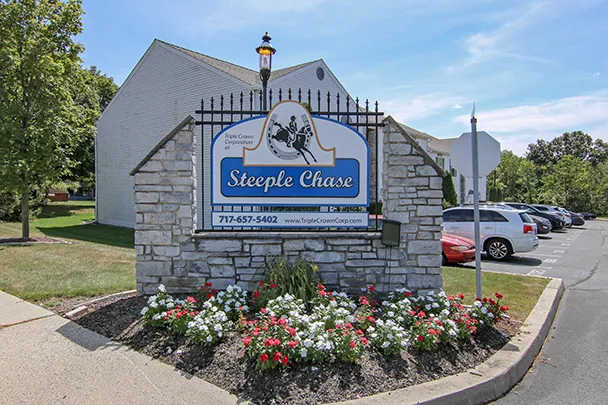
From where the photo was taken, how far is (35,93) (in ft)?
37.9

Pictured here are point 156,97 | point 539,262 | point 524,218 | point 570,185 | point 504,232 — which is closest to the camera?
point 539,262

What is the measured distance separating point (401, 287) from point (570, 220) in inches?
1010

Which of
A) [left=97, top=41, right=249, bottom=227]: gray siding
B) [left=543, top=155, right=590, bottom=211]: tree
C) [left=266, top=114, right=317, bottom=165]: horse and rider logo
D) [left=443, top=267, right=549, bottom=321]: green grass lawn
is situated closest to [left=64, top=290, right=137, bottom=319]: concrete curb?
[left=266, top=114, right=317, bottom=165]: horse and rider logo

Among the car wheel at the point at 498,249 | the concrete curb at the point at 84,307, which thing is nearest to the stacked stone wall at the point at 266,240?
the concrete curb at the point at 84,307

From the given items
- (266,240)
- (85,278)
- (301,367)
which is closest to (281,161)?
(266,240)

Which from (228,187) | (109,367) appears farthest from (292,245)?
(109,367)

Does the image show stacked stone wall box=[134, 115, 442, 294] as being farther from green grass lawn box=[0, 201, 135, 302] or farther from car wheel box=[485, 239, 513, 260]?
car wheel box=[485, 239, 513, 260]

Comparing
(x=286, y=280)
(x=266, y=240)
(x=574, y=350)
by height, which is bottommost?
(x=574, y=350)

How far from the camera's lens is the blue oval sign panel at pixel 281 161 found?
5.45 m

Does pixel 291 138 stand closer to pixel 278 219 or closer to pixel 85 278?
pixel 278 219

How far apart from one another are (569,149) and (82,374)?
8889 cm

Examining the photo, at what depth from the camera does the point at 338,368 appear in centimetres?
347

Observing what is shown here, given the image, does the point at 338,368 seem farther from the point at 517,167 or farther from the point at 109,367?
the point at 517,167

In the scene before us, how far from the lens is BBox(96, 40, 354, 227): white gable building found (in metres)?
15.5
